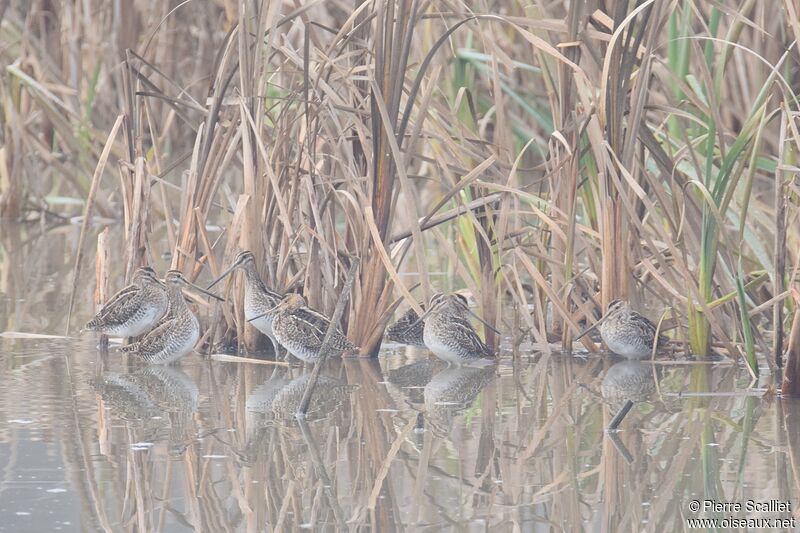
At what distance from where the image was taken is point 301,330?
272 inches

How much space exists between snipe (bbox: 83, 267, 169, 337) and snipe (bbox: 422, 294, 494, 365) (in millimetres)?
1383

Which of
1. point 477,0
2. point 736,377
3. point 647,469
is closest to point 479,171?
point 477,0

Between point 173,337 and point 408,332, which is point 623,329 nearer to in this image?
point 408,332

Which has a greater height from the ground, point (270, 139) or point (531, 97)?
point (531, 97)

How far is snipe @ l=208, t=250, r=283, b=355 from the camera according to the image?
7023 millimetres

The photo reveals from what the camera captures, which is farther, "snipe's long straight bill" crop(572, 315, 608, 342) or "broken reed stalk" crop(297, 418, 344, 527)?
"snipe's long straight bill" crop(572, 315, 608, 342)

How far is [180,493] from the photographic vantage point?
466 cm

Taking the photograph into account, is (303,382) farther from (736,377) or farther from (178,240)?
(736,377)

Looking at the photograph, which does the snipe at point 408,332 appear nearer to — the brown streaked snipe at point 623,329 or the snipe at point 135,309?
the brown streaked snipe at point 623,329

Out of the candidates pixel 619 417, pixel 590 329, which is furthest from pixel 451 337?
pixel 619 417

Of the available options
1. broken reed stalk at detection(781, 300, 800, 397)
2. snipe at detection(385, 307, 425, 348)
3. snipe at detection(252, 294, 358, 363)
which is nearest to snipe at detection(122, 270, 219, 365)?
Answer: snipe at detection(252, 294, 358, 363)

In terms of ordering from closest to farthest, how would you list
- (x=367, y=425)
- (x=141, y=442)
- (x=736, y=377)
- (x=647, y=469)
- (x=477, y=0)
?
(x=647, y=469), (x=141, y=442), (x=367, y=425), (x=736, y=377), (x=477, y=0)

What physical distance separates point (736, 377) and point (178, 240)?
2.88 meters

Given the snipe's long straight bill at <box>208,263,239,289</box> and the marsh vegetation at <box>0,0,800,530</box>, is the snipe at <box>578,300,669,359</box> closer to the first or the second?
the marsh vegetation at <box>0,0,800,530</box>
